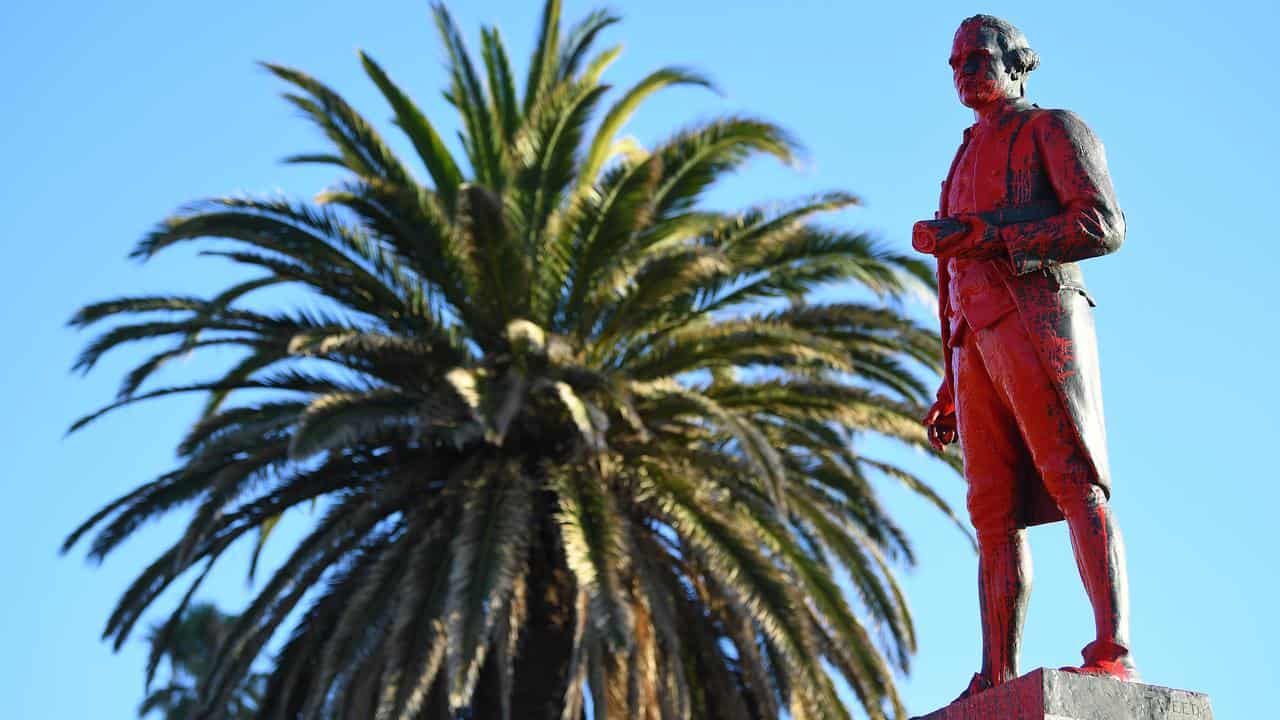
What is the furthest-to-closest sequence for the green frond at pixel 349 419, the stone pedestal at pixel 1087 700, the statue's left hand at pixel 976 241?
the green frond at pixel 349 419 < the statue's left hand at pixel 976 241 < the stone pedestal at pixel 1087 700

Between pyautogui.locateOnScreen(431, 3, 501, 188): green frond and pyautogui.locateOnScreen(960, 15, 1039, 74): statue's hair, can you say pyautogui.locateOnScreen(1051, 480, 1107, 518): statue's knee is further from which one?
pyautogui.locateOnScreen(431, 3, 501, 188): green frond

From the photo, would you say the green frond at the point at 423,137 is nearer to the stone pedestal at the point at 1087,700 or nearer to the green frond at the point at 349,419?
the green frond at the point at 349,419

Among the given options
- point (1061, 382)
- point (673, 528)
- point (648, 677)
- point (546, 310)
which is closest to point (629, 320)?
point (546, 310)

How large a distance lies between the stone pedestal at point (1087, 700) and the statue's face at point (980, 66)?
203cm

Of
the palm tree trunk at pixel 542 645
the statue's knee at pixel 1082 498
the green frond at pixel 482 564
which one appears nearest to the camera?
the statue's knee at pixel 1082 498

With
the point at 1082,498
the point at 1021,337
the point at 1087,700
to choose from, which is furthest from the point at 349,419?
the point at 1087,700

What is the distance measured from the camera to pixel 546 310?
54.0ft

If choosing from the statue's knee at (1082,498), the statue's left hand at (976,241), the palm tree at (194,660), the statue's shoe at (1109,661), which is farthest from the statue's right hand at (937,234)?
the palm tree at (194,660)

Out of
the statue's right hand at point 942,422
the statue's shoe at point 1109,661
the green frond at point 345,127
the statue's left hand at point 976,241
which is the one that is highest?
the green frond at point 345,127

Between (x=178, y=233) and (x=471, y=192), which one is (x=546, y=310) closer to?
(x=471, y=192)

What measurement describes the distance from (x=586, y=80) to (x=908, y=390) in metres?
4.33

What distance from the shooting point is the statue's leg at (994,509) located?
575 cm

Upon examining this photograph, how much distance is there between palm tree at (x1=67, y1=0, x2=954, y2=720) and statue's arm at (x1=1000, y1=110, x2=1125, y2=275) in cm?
887

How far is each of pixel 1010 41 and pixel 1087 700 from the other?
2293 millimetres
